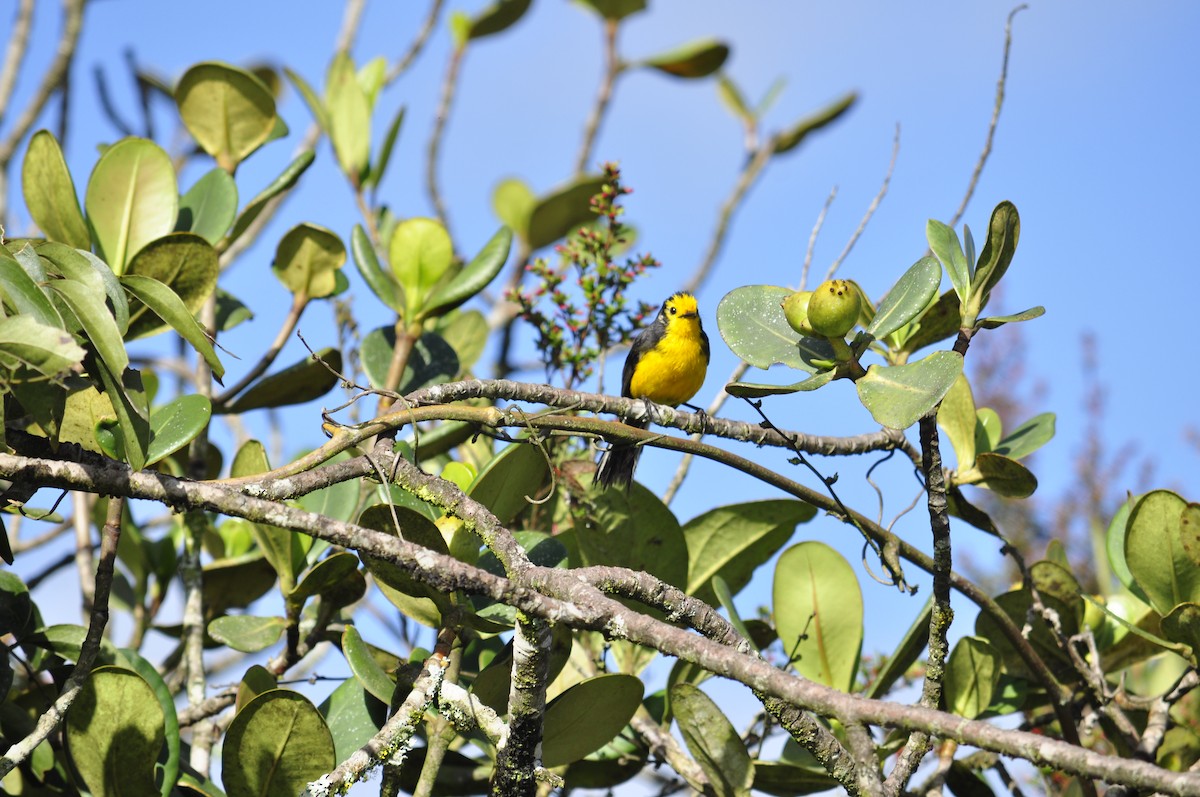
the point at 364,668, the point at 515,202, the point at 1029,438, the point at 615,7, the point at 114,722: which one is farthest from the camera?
the point at 615,7

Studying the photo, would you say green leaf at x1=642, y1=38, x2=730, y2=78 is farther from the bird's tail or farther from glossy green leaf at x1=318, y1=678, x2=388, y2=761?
glossy green leaf at x1=318, y1=678, x2=388, y2=761

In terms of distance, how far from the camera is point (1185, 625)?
94.3 inches

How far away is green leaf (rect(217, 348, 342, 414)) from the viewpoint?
3070mm

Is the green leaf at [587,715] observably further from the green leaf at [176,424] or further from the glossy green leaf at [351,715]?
the green leaf at [176,424]

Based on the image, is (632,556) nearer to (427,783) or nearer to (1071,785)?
(427,783)

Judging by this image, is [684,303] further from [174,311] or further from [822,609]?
[174,311]

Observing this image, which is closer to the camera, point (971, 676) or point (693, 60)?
point (971, 676)

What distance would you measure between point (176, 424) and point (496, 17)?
425 centimetres

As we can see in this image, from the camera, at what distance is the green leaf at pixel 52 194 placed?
2688mm

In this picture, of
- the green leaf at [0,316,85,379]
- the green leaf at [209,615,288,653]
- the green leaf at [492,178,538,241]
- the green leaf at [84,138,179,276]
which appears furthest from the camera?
the green leaf at [492,178,538,241]

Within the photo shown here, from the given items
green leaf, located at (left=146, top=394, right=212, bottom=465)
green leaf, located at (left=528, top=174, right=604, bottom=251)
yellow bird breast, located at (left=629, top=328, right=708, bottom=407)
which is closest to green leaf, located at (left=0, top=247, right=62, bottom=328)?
green leaf, located at (left=146, top=394, right=212, bottom=465)

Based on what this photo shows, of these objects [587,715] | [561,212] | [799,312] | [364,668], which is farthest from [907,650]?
[561,212]

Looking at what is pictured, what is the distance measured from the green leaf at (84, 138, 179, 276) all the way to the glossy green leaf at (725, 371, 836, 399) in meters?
1.59

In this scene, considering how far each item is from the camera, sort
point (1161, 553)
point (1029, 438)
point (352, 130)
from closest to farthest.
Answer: point (1161, 553)
point (1029, 438)
point (352, 130)
